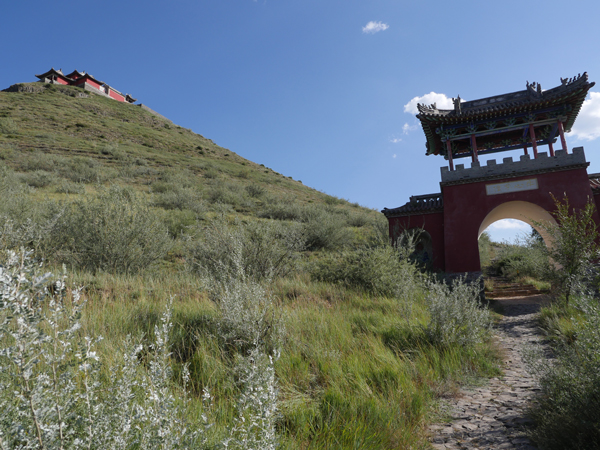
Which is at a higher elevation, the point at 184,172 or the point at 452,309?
the point at 184,172

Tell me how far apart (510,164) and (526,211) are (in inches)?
93.8

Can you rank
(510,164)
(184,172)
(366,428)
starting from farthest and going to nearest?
(184,172), (510,164), (366,428)

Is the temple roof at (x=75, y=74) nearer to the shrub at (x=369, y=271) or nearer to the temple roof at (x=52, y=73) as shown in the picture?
the temple roof at (x=52, y=73)

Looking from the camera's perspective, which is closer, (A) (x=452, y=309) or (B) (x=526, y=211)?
(A) (x=452, y=309)

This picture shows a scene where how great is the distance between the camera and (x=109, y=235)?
7309 mm

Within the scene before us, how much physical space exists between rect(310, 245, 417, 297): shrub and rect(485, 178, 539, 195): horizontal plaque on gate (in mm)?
5473

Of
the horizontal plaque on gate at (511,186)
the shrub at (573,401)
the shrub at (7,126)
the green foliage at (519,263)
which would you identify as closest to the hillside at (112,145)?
the shrub at (7,126)

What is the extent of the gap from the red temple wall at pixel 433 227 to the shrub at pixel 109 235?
9.68 metres

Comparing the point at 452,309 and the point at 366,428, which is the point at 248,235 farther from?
the point at 366,428

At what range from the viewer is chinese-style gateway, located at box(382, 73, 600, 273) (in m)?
10.9

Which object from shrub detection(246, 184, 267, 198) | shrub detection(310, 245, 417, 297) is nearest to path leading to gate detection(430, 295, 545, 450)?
shrub detection(310, 245, 417, 297)

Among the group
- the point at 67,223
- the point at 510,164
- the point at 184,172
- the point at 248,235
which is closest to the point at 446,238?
the point at 510,164

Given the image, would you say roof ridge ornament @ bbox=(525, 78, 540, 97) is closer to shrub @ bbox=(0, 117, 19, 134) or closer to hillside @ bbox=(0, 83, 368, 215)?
hillside @ bbox=(0, 83, 368, 215)

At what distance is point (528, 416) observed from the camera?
9.87 feet
